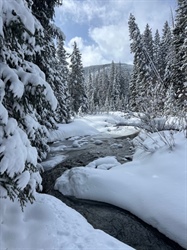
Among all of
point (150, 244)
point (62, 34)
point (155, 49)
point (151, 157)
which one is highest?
point (155, 49)

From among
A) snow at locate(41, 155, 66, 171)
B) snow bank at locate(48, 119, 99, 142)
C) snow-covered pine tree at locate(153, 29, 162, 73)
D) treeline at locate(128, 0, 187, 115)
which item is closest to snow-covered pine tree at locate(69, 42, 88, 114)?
treeline at locate(128, 0, 187, 115)

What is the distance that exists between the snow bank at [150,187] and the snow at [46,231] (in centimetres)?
140

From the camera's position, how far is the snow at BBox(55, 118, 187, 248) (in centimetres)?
412

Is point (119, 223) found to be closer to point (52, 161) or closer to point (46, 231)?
point (46, 231)

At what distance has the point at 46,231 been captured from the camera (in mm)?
3014

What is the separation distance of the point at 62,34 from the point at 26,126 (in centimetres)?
615

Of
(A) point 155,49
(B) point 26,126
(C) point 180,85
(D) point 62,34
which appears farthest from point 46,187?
(A) point 155,49

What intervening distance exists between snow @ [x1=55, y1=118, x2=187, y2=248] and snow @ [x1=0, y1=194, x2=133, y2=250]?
1390 mm

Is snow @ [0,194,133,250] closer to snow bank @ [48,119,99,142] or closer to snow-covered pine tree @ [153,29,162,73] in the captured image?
snow bank @ [48,119,99,142]

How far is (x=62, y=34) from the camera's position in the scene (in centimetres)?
857

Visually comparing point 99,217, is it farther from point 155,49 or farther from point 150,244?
point 155,49

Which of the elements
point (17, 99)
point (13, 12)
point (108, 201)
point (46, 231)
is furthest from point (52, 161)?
point (13, 12)

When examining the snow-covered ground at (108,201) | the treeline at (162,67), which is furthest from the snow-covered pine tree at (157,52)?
the snow-covered ground at (108,201)

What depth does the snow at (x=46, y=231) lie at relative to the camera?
2791 millimetres
